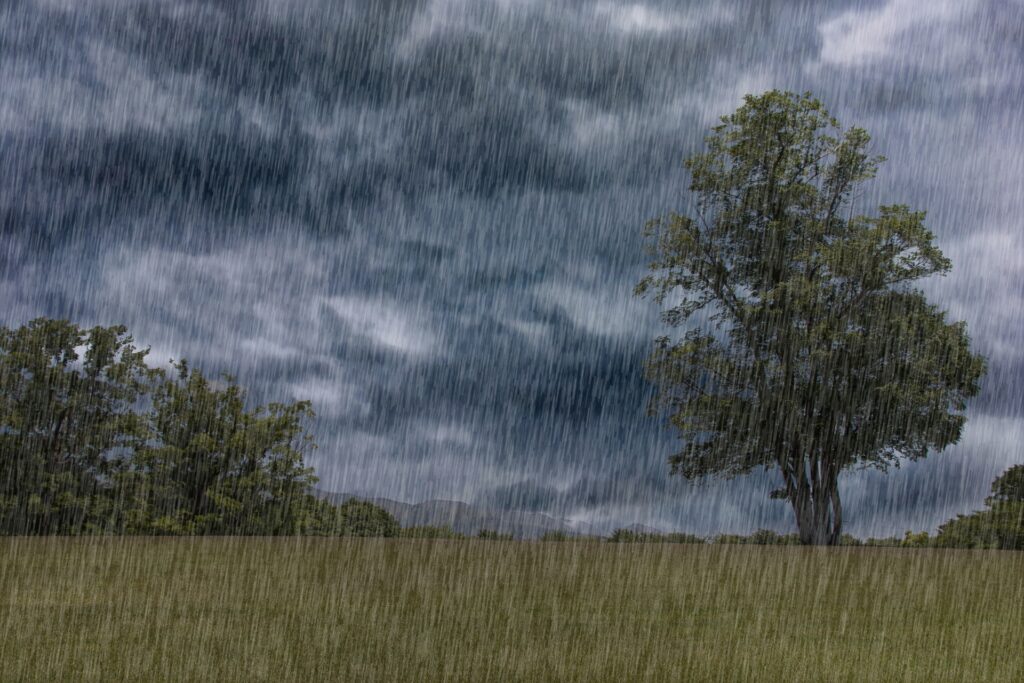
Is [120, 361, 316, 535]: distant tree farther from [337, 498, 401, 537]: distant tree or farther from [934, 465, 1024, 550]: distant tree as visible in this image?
[934, 465, 1024, 550]: distant tree

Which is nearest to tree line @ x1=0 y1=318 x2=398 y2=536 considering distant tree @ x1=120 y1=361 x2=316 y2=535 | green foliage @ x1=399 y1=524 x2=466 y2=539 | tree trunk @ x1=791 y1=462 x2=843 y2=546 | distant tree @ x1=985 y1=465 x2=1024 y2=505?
distant tree @ x1=120 y1=361 x2=316 y2=535

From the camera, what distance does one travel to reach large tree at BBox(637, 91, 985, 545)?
23844 millimetres

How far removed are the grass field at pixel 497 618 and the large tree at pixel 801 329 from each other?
8.68 meters

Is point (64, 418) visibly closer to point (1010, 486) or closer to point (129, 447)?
point (129, 447)

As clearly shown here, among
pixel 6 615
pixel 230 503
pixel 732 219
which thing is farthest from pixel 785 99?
pixel 6 615

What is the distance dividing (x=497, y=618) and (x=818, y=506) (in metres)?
18.3

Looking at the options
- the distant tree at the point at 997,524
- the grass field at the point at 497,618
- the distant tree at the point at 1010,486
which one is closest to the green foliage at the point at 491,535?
the grass field at the point at 497,618

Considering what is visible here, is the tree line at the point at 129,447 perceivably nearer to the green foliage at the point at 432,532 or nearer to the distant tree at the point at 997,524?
the green foliage at the point at 432,532

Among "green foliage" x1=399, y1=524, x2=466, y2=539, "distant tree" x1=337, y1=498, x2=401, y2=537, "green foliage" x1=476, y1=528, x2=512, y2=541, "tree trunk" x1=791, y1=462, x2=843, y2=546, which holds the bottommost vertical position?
"distant tree" x1=337, y1=498, x2=401, y2=537

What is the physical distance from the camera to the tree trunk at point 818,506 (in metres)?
24.8

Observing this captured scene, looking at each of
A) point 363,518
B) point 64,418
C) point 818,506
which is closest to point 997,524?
point 818,506

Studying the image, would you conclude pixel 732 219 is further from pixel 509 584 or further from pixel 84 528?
pixel 84 528

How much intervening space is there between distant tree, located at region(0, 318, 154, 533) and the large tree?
18.7 meters

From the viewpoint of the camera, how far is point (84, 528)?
29.8 metres
